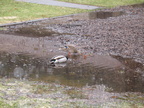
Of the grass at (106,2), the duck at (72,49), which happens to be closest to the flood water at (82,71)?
the duck at (72,49)

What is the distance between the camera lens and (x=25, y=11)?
874 inches

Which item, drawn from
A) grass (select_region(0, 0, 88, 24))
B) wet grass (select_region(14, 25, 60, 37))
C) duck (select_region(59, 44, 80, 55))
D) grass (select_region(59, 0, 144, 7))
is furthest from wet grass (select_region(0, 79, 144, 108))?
grass (select_region(59, 0, 144, 7))

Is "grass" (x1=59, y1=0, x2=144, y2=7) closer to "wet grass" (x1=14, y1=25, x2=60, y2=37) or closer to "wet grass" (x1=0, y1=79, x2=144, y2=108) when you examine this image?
"wet grass" (x1=14, y1=25, x2=60, y2=37)

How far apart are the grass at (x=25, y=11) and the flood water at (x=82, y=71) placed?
7.97 m

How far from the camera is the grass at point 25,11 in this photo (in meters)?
20.0

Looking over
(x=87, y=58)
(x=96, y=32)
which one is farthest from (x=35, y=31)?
(x=87, y=58)

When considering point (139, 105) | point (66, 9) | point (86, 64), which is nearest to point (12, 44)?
point (86, 64)

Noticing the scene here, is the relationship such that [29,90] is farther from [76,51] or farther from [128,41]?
[128,41]

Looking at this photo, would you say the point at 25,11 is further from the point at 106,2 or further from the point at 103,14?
the point at 106,2

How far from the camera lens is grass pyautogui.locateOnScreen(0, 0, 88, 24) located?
20.0 meters

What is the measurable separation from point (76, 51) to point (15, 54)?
7.65 ft

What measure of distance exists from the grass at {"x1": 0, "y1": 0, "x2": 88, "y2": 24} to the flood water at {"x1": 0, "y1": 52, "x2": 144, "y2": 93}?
26.1 ft

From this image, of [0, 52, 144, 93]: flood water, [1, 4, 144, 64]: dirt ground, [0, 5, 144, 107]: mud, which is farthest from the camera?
[1, 4, 144, 64]: dirt ground

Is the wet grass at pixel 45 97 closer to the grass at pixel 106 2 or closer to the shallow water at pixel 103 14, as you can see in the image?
the shallow water at pixel 103 14
